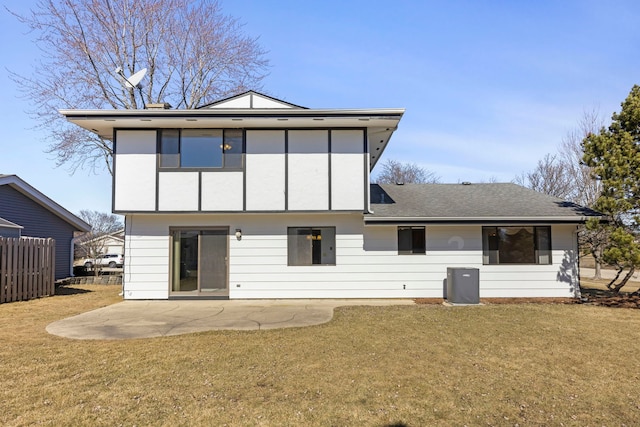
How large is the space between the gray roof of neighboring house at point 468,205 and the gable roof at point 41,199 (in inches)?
569

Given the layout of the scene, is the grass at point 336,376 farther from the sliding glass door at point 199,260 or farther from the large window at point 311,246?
the sliding glass door at point 199,260

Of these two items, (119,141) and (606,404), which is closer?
(606,404)

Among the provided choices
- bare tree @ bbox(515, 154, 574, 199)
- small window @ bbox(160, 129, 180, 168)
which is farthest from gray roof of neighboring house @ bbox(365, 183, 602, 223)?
bare tree @ bbox(515, 154, 574, 199)

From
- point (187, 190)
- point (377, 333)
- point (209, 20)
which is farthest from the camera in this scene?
point (209, 20)

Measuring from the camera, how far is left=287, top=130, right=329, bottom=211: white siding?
35.3 feet

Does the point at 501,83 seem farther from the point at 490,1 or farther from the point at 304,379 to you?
the point at 304,379

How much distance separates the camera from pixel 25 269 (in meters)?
11.4

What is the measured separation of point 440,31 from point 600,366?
10032 mm

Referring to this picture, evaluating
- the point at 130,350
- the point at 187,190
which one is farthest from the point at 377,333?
the point at 187,190

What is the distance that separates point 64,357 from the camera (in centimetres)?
532

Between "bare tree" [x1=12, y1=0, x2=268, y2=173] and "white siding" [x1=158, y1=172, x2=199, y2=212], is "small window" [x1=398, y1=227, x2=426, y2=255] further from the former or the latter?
"bare tree" [x1=12, y1=0, x2=268, y2=173]

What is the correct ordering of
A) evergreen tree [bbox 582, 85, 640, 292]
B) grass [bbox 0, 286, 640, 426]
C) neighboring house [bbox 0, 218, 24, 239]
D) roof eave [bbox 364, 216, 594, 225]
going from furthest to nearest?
neighboring house [bbox 0, 218, 24, 239]
roof eave [bbox 364, 216, 594, 225]
evergreen tree [bbox 582, 85, 640, 292]
grass [bbox 0, 286, 640, 426]

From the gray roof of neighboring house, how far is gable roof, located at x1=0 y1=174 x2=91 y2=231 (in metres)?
14.5

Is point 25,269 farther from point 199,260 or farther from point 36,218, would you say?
point 36,218
